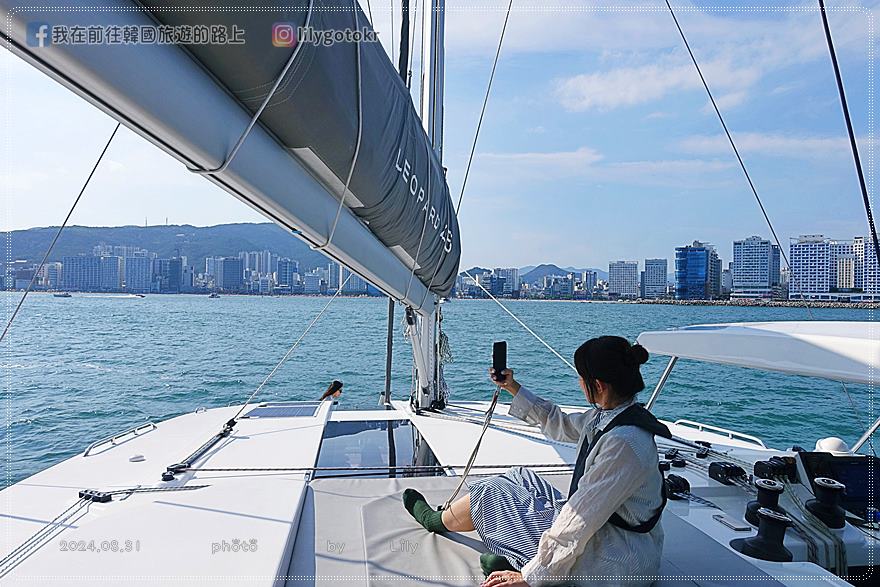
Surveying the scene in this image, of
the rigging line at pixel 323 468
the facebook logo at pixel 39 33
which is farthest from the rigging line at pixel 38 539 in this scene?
the facebook logo at pixel 39 33

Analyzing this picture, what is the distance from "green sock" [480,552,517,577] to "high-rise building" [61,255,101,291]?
595 cm

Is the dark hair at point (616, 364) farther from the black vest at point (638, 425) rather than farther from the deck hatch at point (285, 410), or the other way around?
the deck hatch at point (285, 410)

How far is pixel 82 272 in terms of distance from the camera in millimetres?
8242

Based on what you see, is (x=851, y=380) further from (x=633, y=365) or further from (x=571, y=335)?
(x=571, y=335)

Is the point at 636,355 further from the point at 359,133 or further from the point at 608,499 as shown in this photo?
the point at 359,133

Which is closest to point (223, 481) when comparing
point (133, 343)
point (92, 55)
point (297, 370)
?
point (92, 55)

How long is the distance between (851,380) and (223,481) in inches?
81.6

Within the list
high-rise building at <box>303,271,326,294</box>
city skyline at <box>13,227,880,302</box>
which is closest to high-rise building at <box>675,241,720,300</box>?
city skyline at <box>13,227,880,302</box>

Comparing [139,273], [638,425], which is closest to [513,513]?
[638,425]

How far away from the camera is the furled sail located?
887mm

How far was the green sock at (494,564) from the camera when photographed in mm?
1635

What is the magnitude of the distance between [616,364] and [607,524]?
379 mm

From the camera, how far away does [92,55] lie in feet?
2.73

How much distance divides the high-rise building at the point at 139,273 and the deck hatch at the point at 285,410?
22.2 feet
